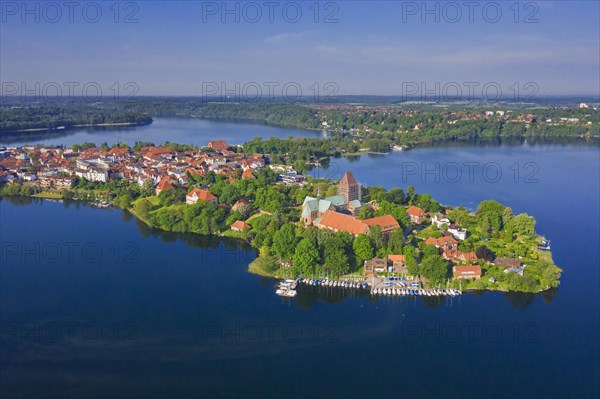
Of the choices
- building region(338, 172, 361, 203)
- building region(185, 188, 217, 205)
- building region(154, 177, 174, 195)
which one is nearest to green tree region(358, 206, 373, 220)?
building region(338, 172, 361, 203)

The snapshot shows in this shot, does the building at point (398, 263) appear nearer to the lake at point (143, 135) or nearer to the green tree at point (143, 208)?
the green tree at point (143, 208)

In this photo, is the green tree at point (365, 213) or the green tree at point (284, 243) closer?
the green tree at point (284, 243)

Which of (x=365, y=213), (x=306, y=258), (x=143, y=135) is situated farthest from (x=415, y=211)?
(x=143, y=135)

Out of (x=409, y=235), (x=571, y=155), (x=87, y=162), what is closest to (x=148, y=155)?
(x=87, y=162)

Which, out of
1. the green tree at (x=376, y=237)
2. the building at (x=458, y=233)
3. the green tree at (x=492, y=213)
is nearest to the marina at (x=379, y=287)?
the green tree at (x=376, y=237)

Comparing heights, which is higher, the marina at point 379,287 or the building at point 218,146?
the building at point 218,146

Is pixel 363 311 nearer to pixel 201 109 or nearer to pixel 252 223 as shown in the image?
pixel 252 223

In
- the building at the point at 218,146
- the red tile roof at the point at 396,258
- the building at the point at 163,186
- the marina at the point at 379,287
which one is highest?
the building at the point at 218,146

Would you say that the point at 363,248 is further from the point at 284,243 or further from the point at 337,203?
the point at 337,203
